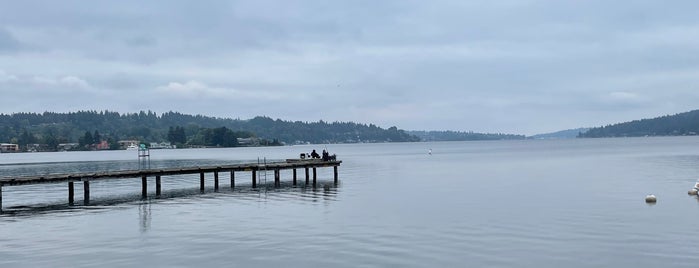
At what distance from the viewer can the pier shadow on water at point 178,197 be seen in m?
46.4

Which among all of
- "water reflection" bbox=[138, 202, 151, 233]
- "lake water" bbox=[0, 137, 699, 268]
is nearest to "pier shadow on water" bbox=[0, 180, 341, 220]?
"water reflection" bbox=[138, 202, 151, 233]

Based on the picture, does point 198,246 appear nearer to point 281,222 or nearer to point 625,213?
point 281,222

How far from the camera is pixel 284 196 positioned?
180 ft

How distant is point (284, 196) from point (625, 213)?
1066 inches

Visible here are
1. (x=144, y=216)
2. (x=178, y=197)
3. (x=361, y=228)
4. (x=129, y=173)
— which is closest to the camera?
(x=361, y=228)

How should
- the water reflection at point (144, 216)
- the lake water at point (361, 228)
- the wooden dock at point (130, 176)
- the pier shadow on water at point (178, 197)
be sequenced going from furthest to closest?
the wooden dock at point (130, 176), the pier shadow on water at point (178, 197), the water reflection at point (144, 216), the lake water at point (361, 228)

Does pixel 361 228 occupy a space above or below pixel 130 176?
below

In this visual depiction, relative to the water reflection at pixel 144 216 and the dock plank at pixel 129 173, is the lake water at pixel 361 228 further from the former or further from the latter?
the dock plank at pixel 129 173

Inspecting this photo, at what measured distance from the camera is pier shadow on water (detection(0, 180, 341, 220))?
152 ft

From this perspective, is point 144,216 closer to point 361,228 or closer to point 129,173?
point 361,228

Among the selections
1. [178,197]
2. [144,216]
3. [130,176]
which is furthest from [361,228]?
[130,176]

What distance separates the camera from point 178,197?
5578 centimetres

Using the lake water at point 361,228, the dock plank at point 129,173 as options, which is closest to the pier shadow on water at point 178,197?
the lake water at point 361,228

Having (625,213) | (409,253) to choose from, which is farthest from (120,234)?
(625,213)
